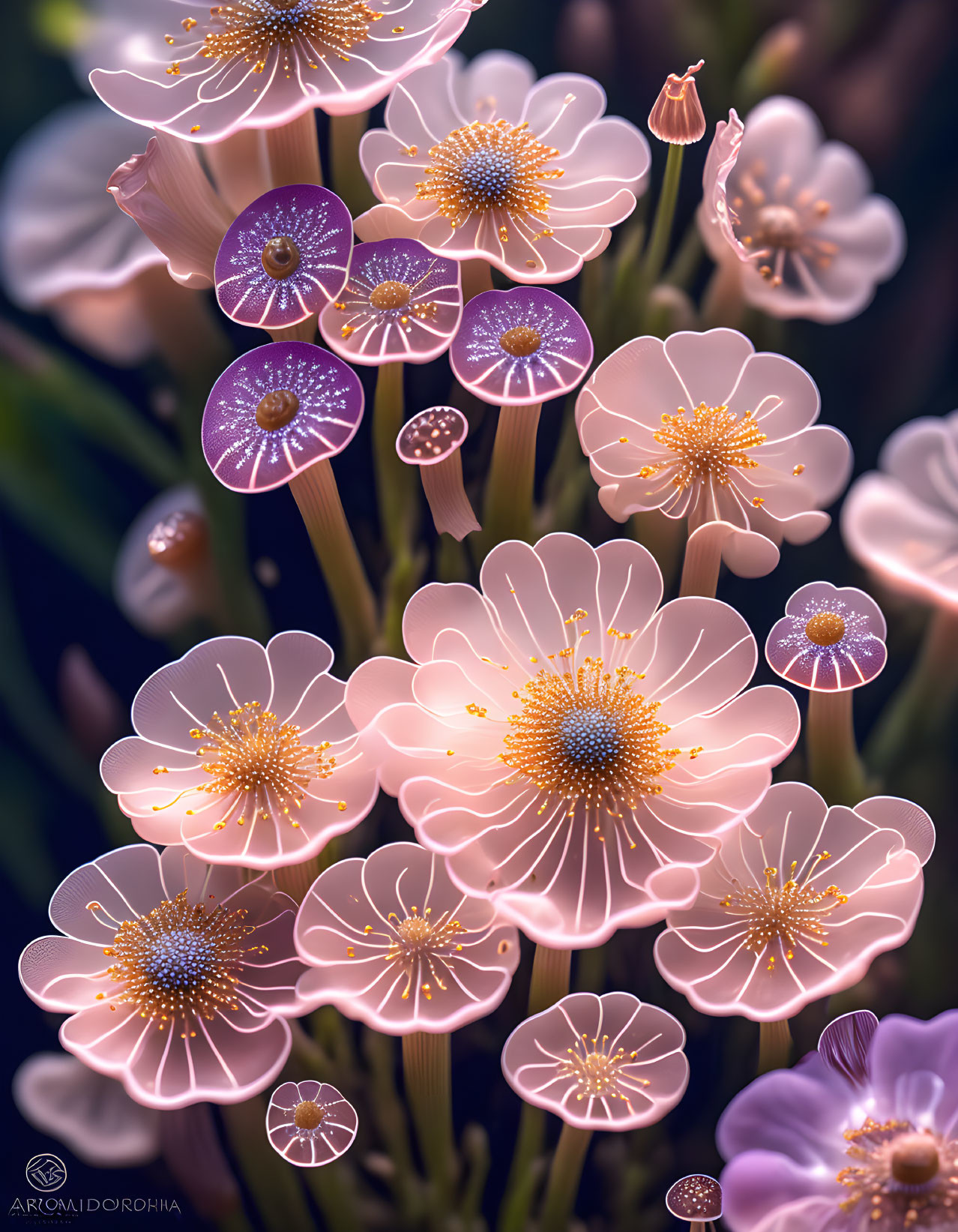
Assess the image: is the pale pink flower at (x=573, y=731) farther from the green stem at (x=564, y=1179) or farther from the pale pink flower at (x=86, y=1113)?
the pale pink flower at (x=86, y=1113)

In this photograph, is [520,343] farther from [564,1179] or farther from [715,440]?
[564,1179]

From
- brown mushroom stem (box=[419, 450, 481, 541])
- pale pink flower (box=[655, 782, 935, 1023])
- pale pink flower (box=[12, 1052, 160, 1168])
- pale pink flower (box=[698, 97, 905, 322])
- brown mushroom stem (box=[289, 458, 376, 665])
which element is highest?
pale pink flower (box=[698, 97, 905, 322])

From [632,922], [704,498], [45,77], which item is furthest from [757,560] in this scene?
[45,77]

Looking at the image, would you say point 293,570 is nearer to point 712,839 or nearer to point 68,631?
point 68,631

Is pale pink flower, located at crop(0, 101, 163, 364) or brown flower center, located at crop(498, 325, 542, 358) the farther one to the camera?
pale pink flower, located at crop(0, 101, 163, 364)

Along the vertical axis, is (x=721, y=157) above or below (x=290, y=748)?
above

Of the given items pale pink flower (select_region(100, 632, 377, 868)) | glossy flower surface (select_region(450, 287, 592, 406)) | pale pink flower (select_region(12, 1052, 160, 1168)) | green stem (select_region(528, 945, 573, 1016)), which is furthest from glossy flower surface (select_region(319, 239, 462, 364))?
pale pink flower (select_region(12, 1052, 160, 1168))

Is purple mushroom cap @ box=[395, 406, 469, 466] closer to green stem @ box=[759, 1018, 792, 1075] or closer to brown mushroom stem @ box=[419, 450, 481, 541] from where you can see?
brown mushroom stem @ box=[419, 450, 481, 541]
